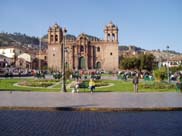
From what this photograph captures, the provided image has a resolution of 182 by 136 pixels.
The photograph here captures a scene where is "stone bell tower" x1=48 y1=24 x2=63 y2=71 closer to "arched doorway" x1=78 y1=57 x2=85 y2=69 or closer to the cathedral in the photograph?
the cathedral

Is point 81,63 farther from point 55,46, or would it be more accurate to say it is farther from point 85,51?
point 55,46

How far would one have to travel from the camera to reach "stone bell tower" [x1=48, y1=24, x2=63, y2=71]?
261 ft

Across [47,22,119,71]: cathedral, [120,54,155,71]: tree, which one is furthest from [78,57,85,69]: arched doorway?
[120,54,155,71]: tree

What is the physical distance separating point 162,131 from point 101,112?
393cm

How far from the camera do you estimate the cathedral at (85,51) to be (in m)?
79.6

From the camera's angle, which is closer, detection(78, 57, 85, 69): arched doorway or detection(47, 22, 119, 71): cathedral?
detection(47, 22, 119, 71): cathedral

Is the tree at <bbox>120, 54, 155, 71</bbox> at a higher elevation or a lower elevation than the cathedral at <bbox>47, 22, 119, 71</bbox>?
lower

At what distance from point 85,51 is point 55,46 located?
7.66 metres

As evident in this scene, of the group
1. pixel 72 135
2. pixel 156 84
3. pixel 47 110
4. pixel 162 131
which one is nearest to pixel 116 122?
pixel 162 131

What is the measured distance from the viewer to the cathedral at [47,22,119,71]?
7956 cm

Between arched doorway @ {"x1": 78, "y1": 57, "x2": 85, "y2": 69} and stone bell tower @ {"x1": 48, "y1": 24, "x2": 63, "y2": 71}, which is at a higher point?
stone bell tower @ {"x1": 48, "y1": 24, "x2": 63, "y2": 71}

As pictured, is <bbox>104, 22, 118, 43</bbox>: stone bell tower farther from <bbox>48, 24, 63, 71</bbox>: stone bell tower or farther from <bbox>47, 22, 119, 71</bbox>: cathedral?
<bbox>48, 24, 63, 71</bbox>: stone bell tower

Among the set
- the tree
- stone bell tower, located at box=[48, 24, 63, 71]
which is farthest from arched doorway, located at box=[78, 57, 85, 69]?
the tree

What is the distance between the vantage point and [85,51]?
8050cm
